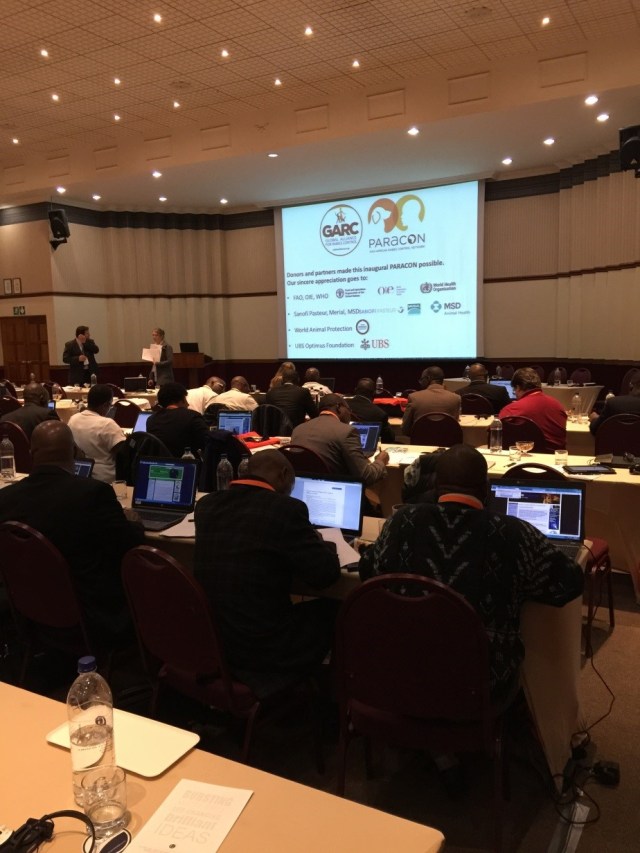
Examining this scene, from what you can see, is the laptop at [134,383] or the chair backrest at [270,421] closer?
the chair backrest at [270,421]

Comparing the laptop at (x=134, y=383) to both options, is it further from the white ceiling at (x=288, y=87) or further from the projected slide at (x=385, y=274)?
the projected slide at (x=385, y=274)

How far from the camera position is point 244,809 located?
4.36ft

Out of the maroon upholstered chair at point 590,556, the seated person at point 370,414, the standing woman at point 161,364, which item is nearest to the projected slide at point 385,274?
the standing woman at point 161,364

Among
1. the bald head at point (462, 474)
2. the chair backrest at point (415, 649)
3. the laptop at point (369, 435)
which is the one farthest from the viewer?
the laptop at point (369, 435)

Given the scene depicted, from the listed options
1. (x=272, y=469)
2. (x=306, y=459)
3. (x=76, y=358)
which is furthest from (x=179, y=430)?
(x=76, y=358)

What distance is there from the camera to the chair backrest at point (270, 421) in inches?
259

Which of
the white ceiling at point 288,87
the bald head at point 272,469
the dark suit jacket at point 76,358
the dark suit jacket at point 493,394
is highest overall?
the white ceiling at point 288,87

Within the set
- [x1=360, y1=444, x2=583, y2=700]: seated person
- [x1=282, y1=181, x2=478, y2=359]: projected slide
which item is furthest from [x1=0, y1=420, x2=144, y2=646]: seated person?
[x1=282, y1=181, x2=478, y2=359]: projected slide

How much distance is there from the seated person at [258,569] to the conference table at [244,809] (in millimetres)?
876

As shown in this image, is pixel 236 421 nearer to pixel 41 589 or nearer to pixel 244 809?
pixel 41 589

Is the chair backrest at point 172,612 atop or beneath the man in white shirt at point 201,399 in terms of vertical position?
beneath

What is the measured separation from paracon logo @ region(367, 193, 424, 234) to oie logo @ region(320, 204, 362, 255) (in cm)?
32

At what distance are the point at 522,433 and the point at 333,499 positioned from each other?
2655mm

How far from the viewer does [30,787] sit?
1.41 meters
